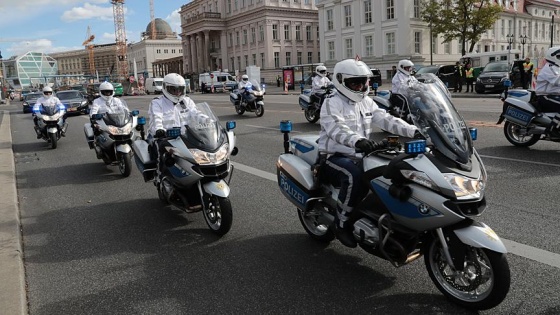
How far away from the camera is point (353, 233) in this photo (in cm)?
392

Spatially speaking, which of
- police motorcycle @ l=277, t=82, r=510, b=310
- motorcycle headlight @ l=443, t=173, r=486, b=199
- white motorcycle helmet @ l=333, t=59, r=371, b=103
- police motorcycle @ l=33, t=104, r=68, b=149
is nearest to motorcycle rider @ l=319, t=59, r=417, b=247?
white motorcycle helmet @ l=333, t=59, r=371, b=103

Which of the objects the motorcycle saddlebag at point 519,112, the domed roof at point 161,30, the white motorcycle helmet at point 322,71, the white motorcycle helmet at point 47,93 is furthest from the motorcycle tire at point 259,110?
the domed roof at point 161,30

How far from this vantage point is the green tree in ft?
152

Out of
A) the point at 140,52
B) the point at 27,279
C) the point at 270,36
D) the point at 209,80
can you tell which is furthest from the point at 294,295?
the point at 140,52

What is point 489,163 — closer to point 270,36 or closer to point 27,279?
point 27,279

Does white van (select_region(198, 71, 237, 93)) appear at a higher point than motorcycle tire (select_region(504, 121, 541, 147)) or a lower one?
higher

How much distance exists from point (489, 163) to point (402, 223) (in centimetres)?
559

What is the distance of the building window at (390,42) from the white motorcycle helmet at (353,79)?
55.6 meters

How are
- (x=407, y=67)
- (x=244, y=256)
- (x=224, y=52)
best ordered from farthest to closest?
1. (x=224, y=52)
2. (x=407, y=67)
3. (x=244, y=256)

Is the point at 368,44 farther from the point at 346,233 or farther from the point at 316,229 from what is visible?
the point at 346,233

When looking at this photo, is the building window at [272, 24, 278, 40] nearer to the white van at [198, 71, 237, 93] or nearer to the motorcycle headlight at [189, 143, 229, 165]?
the white van at [198, 71, 237, 93]

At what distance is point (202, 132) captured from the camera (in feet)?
17.9

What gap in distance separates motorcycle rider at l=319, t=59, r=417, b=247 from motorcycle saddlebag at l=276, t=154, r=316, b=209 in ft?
0.71

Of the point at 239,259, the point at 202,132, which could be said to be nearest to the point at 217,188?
the point at 202,132
